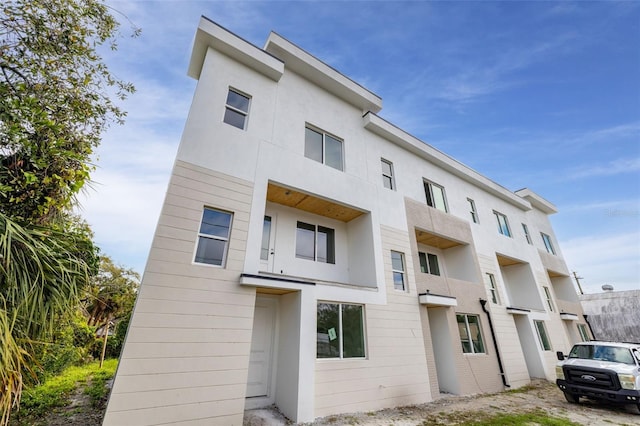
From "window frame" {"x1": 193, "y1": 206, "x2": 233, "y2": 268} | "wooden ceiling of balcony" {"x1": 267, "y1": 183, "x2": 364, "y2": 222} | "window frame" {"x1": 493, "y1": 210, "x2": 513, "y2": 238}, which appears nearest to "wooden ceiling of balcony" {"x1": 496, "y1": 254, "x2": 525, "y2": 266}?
"window frame" {"x1": 493, "y1": 210, "x2": 513, "y2": 238}

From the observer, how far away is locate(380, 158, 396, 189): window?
435 inches

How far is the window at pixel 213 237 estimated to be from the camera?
5.93 meters

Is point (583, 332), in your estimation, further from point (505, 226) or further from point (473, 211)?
point (473, 211)

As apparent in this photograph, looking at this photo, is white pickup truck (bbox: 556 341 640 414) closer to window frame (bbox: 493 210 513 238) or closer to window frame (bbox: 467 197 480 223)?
window frame (bbox: 467 197 480 223)

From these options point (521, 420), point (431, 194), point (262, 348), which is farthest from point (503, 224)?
point (262, 348)

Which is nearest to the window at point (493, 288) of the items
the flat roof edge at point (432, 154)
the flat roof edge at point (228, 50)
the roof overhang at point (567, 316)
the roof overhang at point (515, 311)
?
the roof overhang at point (515, 311)

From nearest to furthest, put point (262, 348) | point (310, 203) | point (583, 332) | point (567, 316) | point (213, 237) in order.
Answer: point (213, 237) → point (262, 348) → point (310, 203) → point (567, 316) → point (583, 332)

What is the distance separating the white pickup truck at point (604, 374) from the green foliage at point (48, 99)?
49.9ft

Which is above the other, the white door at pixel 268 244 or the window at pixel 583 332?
the white door at pixel 268 244

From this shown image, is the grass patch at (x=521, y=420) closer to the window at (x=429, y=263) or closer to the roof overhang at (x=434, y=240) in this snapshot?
the window at (x=429, y=263)

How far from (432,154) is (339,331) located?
1015 cm

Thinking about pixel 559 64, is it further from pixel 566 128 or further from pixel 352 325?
pixel 352 325

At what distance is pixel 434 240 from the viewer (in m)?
12.3

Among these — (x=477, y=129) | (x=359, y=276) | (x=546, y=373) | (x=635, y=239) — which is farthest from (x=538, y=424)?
(x=635, y=239)
